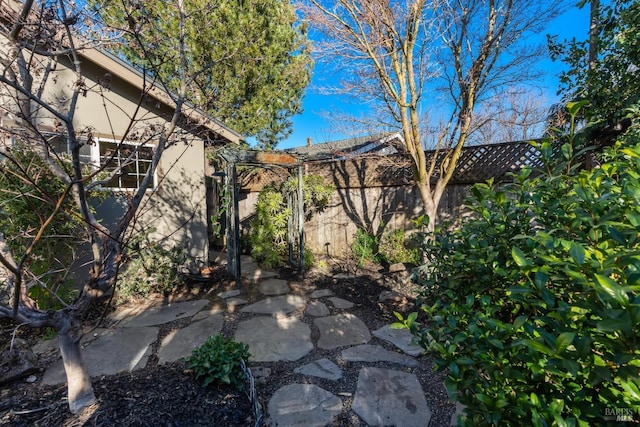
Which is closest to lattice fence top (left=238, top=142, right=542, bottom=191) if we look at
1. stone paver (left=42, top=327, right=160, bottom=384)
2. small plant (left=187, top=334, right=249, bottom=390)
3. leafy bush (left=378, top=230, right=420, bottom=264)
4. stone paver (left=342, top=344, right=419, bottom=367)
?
leafy bush (left=378, top=230, right=420, bottom=264)

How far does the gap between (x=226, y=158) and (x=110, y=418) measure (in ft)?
10.9

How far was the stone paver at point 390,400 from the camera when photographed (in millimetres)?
1825

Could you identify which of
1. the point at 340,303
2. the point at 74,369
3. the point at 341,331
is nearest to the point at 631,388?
the point at 74,369

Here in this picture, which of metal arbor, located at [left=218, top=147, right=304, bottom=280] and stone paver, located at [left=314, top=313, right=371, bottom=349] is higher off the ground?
metal arbor, located at [left=218, top=147, right=304, bottom=280]

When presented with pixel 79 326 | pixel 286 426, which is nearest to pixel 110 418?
pixel 79 326

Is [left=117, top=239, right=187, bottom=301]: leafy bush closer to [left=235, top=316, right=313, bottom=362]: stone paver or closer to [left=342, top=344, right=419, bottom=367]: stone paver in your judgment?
[left=235, top=316, right=313, bottom=362]: stone paver

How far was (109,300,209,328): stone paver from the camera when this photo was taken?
3291mm

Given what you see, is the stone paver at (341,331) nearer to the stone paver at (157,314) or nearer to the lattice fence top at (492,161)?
the stone paver at (157,314)

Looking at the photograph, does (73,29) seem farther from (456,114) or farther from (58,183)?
(456,114)

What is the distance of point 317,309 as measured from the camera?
3.56 metres

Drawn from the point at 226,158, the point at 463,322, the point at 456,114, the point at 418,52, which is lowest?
the point at 463,322

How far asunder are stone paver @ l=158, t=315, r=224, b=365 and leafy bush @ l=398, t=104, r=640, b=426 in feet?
7.62

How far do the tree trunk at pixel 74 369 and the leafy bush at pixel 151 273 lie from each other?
224cm

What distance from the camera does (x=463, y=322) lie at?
110 cm
